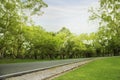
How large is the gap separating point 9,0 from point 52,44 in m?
39.3

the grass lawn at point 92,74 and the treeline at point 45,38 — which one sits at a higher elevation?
the treeline at point 45,38

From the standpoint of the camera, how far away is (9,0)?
2333 centimetres

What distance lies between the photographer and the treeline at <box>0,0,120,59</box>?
2449 cm

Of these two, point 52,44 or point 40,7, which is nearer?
point 40,7

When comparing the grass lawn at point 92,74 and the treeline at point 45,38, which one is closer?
the grass lawn at point 92,74

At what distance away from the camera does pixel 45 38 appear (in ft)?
193

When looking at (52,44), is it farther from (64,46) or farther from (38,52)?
(64,46)

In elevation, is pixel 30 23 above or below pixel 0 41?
above

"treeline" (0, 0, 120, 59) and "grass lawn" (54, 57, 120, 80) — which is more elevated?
"treeline" (0, 0, 120, 59)

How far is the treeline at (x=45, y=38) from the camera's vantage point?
80.3 feet

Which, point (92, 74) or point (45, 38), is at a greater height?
point (45, 38)

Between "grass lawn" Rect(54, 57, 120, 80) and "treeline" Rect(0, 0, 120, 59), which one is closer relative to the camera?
"grass lawn" Rect(54, 57, 120, 80)

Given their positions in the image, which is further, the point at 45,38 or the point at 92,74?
the point at 45,38

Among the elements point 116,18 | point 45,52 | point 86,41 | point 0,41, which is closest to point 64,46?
point 45,52
